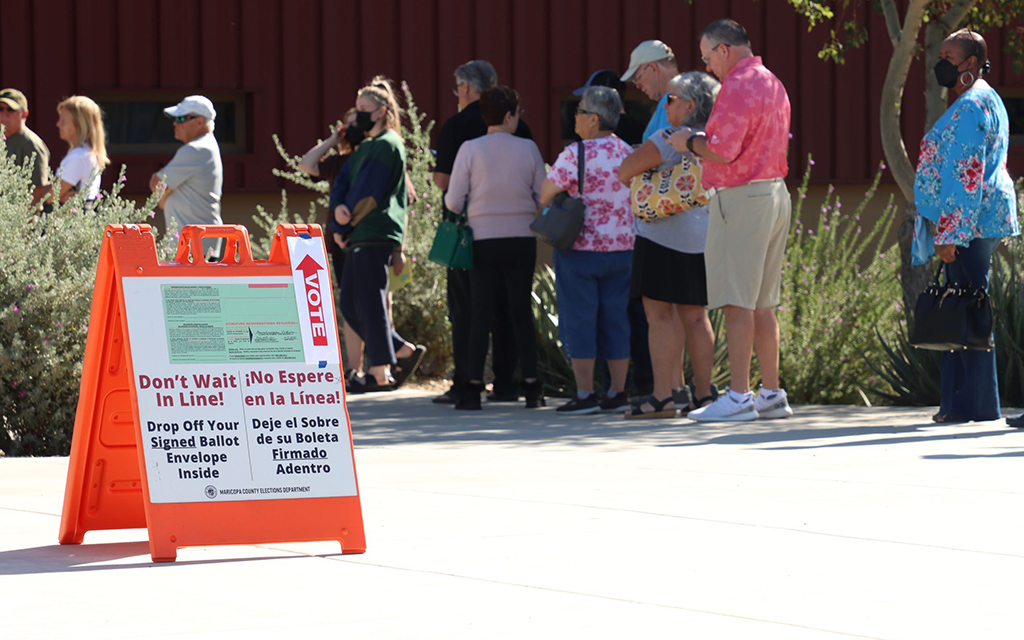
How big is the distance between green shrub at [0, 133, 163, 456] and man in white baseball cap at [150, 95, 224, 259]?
2.06 metres

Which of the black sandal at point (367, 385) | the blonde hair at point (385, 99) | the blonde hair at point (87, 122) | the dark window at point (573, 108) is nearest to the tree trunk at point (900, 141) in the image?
the blonde hair at point (385, 99)

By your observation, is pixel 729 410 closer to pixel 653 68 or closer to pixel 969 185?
pixel 969 185

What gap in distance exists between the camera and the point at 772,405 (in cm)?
764

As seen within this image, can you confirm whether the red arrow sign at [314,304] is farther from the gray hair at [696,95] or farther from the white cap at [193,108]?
the white cap at [193,108]

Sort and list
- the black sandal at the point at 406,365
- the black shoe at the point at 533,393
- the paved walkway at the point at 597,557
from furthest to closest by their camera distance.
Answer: the black sandal at the point at 406,365 < the black shoe at the point at 533,393 < the paved walkway at the point at 597,557

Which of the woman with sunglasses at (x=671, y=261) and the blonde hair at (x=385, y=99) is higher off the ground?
the blonde hair at (x=385, y=99)

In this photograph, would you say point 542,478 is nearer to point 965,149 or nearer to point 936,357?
point 965,149

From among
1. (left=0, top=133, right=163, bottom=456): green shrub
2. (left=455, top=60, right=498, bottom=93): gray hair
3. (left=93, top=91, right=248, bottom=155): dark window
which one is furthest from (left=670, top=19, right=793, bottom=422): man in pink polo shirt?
(left=93, top=91, right=248, bottom=155): dark window

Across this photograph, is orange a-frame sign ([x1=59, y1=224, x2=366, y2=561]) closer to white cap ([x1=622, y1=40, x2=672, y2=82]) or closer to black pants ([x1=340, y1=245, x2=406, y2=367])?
white cap ([x1=622, y1=40, x2=672, y2=82])

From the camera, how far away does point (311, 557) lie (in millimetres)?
3986

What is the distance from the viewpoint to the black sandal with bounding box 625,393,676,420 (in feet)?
25.5

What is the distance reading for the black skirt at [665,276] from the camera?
7602mm

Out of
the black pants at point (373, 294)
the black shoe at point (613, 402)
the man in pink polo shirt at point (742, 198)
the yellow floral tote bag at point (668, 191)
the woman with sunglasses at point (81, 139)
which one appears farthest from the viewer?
the black pants at point (373, 294)

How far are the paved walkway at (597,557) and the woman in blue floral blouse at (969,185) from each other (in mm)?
837
